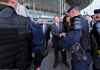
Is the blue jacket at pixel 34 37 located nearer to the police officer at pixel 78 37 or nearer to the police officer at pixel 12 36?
the police officer at pixel 12 36

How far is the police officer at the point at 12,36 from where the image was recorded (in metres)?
0.64

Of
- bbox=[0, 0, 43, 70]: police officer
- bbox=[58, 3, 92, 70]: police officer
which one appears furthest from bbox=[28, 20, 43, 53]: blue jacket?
bbox=[58, 3, 92, 70]: police officer

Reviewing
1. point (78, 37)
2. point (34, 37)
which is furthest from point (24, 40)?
point (78, 37)

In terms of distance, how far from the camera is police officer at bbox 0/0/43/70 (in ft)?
2.11

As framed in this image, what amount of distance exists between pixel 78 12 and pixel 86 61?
114cm

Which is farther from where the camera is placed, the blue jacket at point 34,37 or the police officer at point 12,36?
the blue jacket at point 34,37

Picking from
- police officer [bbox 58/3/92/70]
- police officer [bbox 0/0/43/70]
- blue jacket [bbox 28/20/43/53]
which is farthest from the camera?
police officer [bbox 58/3/92/70]

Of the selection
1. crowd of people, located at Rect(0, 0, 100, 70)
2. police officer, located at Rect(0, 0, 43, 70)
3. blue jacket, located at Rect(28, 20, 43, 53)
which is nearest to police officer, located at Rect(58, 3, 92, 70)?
crowd of people, located at Rect(0, 0, 100, 70)

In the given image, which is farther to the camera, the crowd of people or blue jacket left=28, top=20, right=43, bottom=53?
blue jacket left=28, top=20, right=43, bottom=53

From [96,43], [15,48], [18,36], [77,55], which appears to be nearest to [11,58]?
[15,48]

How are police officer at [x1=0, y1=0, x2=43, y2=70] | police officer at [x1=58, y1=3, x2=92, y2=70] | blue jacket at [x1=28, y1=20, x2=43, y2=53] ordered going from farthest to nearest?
police officer at [x1=58, y1=3, x2=92, y2=70], blue jacket at [x1=28, y1=20, x2=43, y2=53], police officer at [x1=0, y1=0, x2=43, y2=70]

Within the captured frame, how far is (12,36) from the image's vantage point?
692 mm

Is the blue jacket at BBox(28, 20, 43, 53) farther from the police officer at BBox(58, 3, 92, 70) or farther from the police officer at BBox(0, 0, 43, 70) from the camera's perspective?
the police officer at BBox(58, 3, 92, 70)

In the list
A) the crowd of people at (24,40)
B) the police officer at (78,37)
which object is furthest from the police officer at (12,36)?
the police officer at (78,37)
